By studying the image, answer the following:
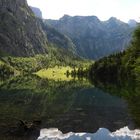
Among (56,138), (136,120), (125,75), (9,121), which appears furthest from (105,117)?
(125,75)

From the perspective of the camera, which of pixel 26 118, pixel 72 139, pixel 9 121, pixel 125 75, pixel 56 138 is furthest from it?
pixel 125 75

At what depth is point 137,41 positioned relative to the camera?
93.4 m

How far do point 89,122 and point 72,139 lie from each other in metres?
27.3

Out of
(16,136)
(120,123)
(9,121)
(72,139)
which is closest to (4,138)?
(16,136)

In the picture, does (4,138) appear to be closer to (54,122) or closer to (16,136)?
(16,136)

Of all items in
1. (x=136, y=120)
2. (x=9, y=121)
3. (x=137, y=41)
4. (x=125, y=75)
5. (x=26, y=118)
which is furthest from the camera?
(x=125, y=75)

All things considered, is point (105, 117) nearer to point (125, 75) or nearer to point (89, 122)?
point (89, 122)

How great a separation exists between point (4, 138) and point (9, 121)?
17.5 meters

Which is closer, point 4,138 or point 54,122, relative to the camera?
point 4,138

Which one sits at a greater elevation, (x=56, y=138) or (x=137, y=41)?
(x=137, y=41)

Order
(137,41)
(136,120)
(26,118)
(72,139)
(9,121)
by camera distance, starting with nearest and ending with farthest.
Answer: (72,139) < (136,120) < (9,121) < (26,118) < (137,41)

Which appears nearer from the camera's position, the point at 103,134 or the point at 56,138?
the point at 103,134

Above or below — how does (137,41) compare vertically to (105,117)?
above

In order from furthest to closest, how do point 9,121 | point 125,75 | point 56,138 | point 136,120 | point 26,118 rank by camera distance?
point 125,75 < point 26,118 < point 9,121 < point 136,120 < point 56,138
